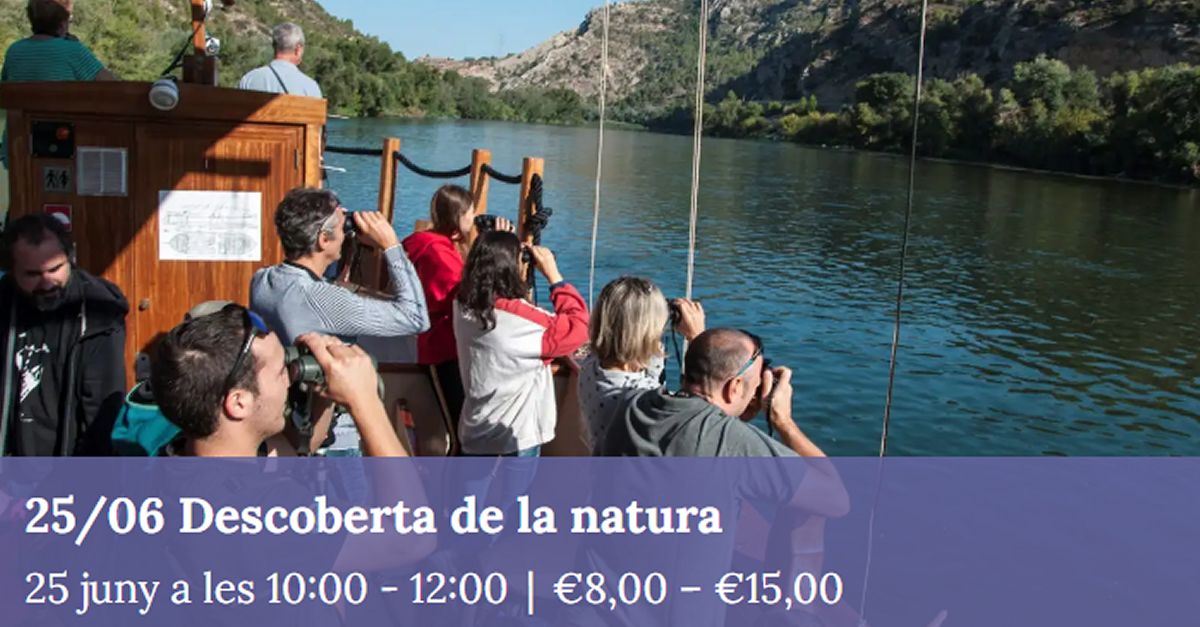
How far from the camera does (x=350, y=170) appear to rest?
3244 cm

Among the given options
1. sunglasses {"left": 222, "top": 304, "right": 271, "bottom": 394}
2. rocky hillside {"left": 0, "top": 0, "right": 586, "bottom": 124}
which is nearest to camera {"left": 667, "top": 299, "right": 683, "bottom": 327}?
sunglasses {"left": 222, "top": 304, "right": 271, "bottom": 394}

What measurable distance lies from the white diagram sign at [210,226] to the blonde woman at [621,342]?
2226 millimetres

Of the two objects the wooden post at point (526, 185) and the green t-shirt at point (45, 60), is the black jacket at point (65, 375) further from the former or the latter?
the wooden post at point (526, 185)

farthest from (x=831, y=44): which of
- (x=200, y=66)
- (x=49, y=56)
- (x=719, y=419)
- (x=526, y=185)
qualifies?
(x=719, y=419)

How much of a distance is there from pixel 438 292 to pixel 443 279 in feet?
0.17

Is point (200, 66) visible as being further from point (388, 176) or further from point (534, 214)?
point (388, 176)

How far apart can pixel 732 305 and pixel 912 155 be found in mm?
16569

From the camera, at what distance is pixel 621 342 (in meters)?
2.96

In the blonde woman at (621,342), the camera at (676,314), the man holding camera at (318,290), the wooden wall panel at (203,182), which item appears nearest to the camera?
the blonde woman at (621,342)

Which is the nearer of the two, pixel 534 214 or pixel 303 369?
pixel 303 369

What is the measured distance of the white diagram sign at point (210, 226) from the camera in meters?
4.63

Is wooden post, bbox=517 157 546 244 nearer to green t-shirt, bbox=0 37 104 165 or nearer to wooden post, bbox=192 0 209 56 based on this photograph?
wooden post, bbox=192 0 209 56

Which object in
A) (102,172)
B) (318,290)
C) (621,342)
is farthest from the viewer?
(102,172)

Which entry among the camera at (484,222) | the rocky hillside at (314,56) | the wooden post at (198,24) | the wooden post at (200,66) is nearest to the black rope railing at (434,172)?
the rocky hillside at (314,56)
